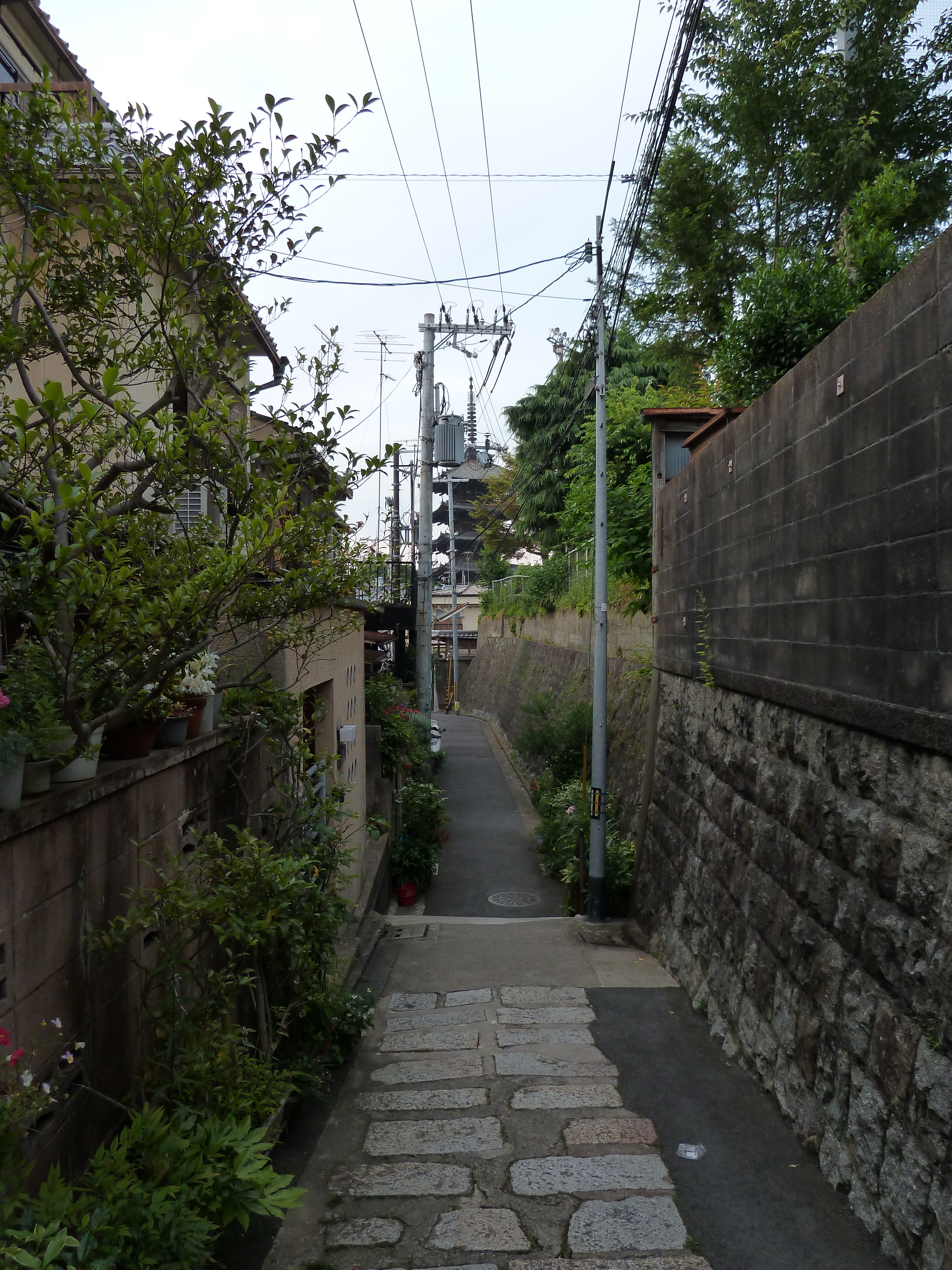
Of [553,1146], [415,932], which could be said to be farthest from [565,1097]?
[415,932]

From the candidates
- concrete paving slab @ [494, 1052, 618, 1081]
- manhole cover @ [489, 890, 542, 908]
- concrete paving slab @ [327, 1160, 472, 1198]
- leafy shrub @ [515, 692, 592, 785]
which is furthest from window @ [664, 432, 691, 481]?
concrete paving slab @ [327, 1160, 472, 1198]

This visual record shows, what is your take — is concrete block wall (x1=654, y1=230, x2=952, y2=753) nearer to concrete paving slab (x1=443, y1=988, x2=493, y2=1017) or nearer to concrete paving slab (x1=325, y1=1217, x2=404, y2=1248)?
concrete paving slab (x1=325, y1=1217, x2=404, y2=1248)

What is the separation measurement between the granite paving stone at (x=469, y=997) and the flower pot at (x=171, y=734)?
12.4ft

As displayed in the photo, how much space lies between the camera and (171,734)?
457cm

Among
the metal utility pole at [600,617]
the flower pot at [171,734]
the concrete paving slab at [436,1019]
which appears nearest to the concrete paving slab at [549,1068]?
the concrete paving slab at [436,1019]

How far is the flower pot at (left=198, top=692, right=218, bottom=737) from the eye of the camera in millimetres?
5062

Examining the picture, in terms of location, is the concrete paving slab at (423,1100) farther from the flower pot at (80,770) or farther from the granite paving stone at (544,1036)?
the flower pot at (80,770)

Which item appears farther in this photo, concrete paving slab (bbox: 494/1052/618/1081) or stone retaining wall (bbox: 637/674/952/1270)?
concrete paving slab (bbox: 494/1052/618/1081)

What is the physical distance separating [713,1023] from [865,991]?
255cm

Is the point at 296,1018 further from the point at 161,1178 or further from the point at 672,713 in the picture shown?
the point at 672,713

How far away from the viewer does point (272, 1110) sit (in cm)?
420

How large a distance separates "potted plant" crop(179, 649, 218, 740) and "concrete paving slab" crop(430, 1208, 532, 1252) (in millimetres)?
2626

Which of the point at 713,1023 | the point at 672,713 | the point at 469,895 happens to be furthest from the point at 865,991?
the point at 469,895

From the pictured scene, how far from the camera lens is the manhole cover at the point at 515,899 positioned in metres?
12.9
